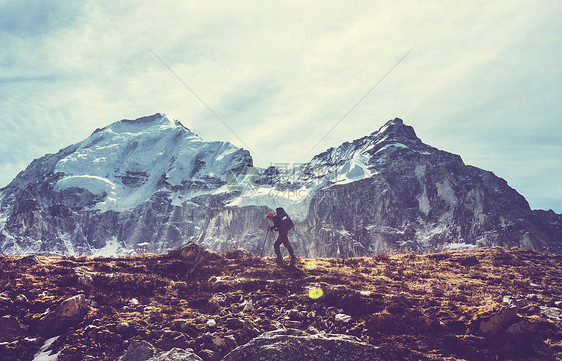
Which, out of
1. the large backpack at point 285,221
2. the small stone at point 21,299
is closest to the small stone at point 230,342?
the small stone at point 21,299

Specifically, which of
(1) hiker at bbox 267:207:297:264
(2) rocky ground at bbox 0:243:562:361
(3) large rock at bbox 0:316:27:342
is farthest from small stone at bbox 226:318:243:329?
(1) hiker at bbox 267:207:297:264

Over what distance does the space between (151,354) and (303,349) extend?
3.64 meters

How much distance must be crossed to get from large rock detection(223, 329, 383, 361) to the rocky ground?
10 centimetres

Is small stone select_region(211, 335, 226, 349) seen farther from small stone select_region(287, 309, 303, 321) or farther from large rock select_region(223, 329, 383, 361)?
small stone select_region(287, 309, 303, 321)

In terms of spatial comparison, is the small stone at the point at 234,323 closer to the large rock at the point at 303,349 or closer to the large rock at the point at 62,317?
the large rock at the point at 303,349

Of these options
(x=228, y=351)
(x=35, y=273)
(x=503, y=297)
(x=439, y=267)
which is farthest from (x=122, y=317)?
(x=439, y=267)

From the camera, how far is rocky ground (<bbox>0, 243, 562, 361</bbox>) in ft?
29.1

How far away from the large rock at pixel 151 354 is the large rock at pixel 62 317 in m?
2.35

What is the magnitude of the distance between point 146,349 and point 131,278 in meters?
5.27

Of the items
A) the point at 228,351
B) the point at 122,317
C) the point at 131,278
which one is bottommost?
the point at 228,351

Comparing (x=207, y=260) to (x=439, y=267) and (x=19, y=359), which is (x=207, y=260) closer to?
(x=19, y=359)

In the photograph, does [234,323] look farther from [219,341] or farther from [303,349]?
[303,349]

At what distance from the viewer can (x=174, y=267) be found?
15695 millimetres

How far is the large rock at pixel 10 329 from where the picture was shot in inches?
353
